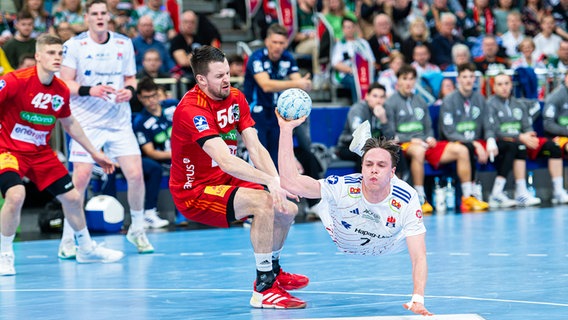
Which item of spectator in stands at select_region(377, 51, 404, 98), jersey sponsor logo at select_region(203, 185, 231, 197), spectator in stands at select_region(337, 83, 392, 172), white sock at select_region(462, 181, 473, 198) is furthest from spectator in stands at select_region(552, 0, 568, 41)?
jersey sponsor logo at select_region(203, 185, 231, 197)

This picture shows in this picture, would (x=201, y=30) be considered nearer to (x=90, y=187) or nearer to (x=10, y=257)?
(x=90, y=187)

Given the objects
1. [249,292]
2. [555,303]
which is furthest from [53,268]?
[555,303]

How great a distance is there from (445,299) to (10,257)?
4114mm

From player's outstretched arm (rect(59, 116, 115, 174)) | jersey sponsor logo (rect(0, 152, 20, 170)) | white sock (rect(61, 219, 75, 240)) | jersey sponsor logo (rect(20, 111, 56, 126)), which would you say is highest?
jersey sponsor logo (rect(20, 111, 56, 126))

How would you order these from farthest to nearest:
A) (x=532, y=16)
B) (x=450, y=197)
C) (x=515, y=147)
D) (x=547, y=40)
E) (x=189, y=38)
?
1. (x=532, y=16)
2. (x=547, y=40)
3. (x=189, y=38)
4. (x=515, y=147)
5. (x=450, y=197)

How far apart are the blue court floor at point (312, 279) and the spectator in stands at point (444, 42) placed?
5760 millimetres

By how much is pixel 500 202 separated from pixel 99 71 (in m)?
6.55

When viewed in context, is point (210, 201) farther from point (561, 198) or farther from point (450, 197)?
point (561, 198)

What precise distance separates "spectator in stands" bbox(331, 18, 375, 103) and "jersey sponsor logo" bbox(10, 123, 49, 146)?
7.21 meters

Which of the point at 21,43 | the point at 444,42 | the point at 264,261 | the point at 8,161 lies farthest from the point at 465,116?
the point at 264,261

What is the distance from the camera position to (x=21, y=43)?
44.7 ft

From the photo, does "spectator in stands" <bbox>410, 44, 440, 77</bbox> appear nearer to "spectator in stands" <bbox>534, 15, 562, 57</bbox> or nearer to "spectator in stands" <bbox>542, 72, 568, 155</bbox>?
"spectator in stands" <bbox>542, 72, 568, 155</bbox>

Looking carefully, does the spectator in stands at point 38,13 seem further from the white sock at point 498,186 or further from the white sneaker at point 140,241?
the white sock at point 498,186

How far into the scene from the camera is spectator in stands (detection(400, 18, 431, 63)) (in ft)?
53.7
